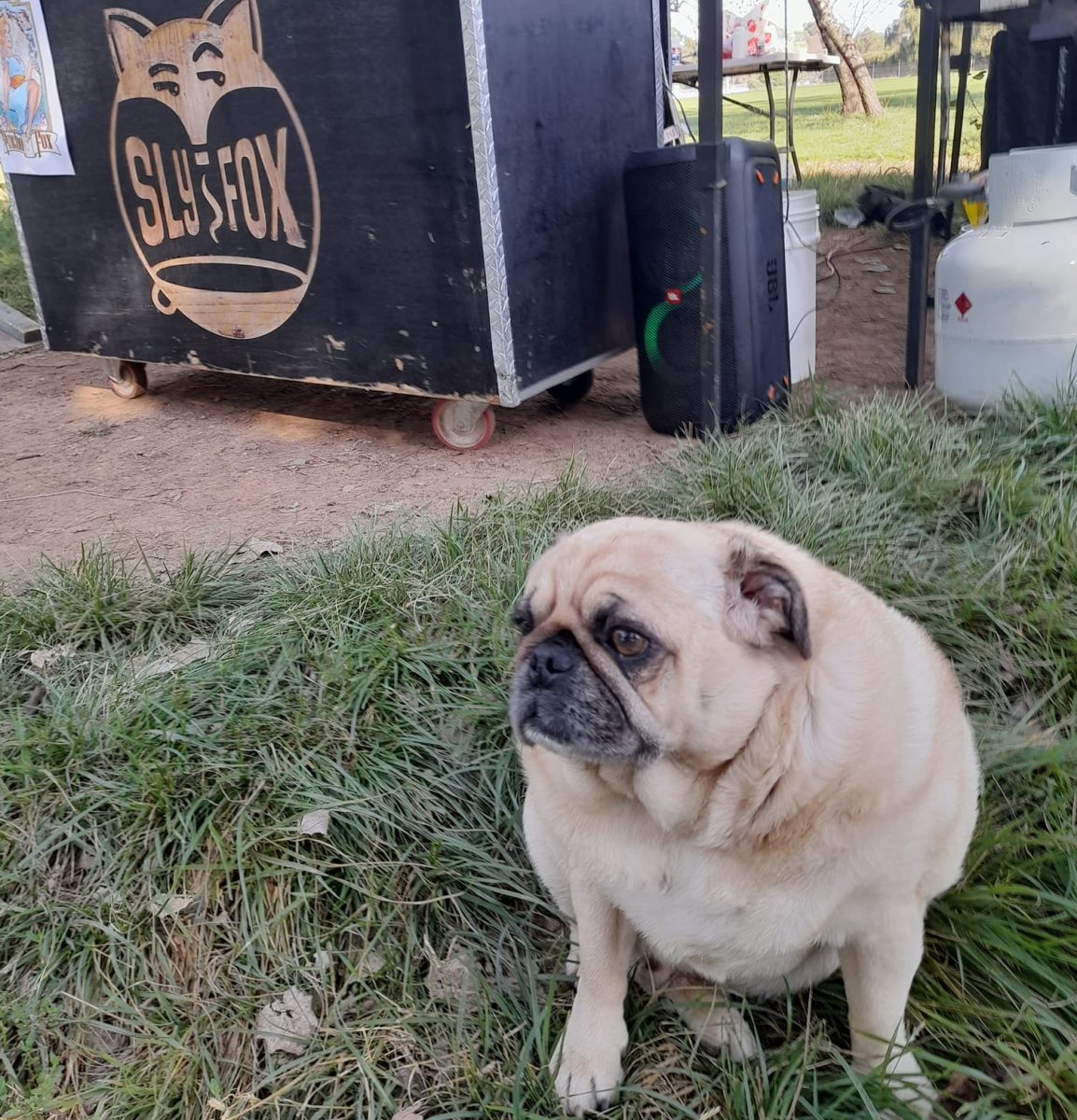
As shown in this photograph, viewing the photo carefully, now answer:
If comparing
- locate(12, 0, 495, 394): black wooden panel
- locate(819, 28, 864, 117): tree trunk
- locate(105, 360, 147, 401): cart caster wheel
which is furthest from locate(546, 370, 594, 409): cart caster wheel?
locate(819, 28, 864, 117): tree trunk

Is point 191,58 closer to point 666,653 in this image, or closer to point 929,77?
point 929,77

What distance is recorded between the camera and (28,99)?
5.56m

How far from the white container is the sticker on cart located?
4033mm

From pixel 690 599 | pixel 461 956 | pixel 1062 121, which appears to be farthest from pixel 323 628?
pixel 1062 121

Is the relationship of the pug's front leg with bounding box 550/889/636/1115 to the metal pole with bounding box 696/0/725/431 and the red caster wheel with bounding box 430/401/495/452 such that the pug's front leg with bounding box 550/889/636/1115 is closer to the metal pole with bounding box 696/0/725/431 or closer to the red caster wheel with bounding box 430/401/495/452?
the metal pole with bounding box 696/0/725/431

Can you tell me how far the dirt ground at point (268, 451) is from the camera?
4098mm

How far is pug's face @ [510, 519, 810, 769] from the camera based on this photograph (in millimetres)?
1577

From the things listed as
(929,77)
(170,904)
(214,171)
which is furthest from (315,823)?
(929,77)

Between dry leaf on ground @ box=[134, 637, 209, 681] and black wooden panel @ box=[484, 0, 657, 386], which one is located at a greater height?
black wooden panel @ box=[484, 0, 657, 386]

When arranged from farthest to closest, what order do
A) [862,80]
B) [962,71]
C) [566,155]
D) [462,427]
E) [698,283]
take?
[862,80]
[962,71]
[462,427]
[566,155]
[698,283]

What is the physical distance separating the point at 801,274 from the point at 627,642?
416cm

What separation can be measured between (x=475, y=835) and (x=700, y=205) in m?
3.07

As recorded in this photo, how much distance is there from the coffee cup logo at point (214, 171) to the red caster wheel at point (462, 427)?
0.96 metres

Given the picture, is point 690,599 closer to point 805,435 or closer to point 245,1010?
point 245,1010
